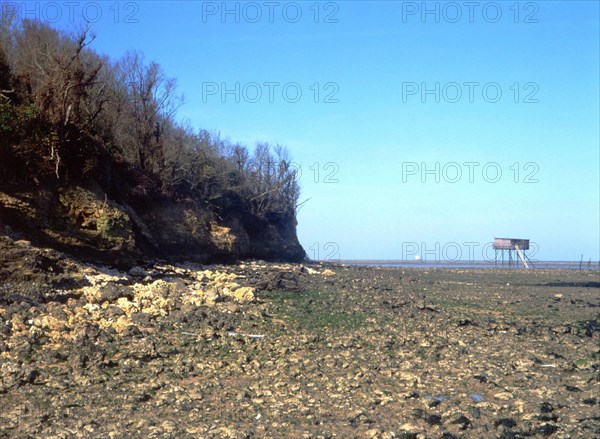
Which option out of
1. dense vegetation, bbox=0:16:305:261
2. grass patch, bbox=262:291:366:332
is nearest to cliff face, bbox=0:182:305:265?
dense vegetation, bbox=0:16:305:261

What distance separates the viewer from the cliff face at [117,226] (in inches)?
584

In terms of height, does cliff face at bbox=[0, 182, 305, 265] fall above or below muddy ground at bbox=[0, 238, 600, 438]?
above

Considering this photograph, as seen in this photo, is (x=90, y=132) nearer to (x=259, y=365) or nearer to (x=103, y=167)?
(x=103, y=167)

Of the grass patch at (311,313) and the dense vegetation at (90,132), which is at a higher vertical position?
the dense vegetation at (90,132)

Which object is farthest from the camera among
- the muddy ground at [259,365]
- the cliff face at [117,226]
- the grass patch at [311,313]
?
the cliff face at [117,226]

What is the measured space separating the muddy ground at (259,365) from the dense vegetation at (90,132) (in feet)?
11.2

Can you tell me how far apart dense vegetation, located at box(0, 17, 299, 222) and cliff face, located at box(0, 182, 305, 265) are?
52 cm

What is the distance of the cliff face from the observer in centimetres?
1484

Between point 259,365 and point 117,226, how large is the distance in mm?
9404

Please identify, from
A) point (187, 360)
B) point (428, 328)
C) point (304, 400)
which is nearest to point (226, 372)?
point (187, 360)

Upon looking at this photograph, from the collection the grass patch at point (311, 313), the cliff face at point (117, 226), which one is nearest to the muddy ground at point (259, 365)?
the grass patch at point (311, 313)

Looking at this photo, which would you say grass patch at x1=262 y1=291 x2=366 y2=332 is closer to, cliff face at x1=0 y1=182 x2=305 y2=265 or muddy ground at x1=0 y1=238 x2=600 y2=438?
muddy ground at x1=0 y1=238 x2=600 y2=438

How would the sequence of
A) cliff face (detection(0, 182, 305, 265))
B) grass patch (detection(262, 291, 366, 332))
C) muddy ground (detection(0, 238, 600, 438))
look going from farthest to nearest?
cliff face (detection(0, 182, 305, 265)) → grass patch (detection(262, 291, 366, 332)) → muddy ground (detection(0, 238, 600, 438))

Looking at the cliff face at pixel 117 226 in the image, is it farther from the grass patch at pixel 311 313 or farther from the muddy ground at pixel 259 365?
the grass patch at pixel 311 313
